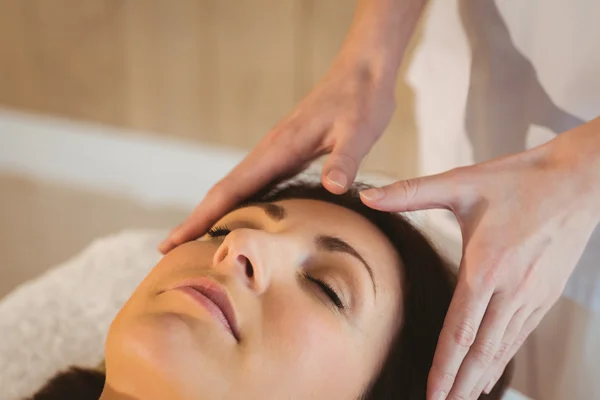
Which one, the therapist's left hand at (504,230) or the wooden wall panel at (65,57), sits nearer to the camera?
the therapist's left hand at (504,230)

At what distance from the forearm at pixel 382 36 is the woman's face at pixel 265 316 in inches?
11.3

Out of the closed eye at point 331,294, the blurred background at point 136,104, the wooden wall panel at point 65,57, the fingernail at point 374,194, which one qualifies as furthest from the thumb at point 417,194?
the wooden wall panel at point 65,57

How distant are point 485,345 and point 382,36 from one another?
50cm

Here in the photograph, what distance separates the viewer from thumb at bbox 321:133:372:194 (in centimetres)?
81

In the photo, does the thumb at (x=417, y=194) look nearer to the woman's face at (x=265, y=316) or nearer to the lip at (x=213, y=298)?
the woman's face at (x=265, y=316)

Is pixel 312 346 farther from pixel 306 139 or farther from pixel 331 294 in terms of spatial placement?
pixel 306 139

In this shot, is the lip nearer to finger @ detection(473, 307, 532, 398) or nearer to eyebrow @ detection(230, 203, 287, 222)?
eyebrow @ detection(230, 203, 287, 222)

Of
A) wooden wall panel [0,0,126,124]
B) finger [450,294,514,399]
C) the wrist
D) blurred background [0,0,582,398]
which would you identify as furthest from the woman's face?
wooden wall panel [0,0,126,124]

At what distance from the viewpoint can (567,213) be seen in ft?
2.28

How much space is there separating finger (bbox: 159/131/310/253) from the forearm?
0.63ft

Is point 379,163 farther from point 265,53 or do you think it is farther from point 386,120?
point 386,120

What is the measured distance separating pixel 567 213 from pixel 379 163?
3.04 ft

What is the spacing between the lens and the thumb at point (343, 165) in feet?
2.66

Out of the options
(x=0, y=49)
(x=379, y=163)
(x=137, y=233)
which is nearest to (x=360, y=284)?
(x=137, y=233)
